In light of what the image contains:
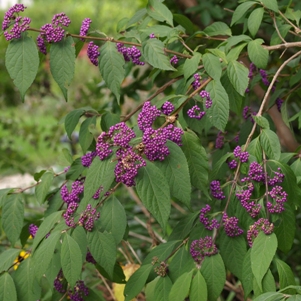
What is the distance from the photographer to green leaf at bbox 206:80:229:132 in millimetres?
1333

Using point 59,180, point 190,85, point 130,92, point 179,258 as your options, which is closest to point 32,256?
point 179,258

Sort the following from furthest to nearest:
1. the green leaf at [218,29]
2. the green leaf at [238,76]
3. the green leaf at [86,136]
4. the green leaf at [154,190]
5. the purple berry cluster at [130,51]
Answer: the green leaf at [218,29] → the green leaf at [86,136] → the purple berry cluster at [130,51] → the green leaf at [238,76] → the green leaf at [154,190]

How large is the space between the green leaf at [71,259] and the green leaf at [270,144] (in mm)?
479

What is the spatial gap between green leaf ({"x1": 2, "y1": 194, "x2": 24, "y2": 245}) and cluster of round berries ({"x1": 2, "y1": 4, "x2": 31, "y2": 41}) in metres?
0.48

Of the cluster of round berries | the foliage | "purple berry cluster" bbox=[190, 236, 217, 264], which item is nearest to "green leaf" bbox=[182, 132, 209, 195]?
the foliage

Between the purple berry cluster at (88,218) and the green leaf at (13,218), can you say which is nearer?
the purple berry cluster at (88,218)

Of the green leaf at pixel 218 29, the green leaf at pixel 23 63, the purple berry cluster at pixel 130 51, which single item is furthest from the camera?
the green leaf at pixel 218 29

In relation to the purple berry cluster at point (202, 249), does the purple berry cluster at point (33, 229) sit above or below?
below

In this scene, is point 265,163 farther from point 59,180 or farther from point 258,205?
point 59,180

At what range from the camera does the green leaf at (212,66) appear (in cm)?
137

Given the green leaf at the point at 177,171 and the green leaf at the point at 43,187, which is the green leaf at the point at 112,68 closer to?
the green leaf at the point at 177,171

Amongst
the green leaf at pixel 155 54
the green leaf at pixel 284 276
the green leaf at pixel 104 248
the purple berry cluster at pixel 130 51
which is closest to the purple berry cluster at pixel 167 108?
the green leaf at pixel 155 54

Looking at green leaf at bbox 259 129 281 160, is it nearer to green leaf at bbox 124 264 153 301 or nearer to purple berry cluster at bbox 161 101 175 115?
purple berry cluster at bbox 161 101 175 115

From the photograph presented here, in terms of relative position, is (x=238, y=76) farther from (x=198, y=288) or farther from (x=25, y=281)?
(x=25, y=281)
